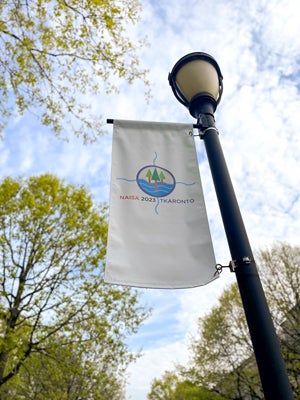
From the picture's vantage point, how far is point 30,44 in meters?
5.22

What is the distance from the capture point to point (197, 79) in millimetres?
2873

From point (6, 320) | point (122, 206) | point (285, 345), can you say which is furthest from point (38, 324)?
point (285, 345)

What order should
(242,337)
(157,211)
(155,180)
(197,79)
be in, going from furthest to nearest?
(242,337) → (197,79) → (155,180) → (157,211)

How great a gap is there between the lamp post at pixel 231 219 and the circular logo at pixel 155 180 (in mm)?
416

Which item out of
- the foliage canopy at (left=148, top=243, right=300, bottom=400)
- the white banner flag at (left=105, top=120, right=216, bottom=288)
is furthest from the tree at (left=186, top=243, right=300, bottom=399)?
the white banner flag at (left=105, top=120, right=216, bottom=288)

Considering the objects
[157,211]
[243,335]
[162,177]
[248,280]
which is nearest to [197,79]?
[162,177]

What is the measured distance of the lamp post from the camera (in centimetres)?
172

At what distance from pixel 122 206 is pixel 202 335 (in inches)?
762

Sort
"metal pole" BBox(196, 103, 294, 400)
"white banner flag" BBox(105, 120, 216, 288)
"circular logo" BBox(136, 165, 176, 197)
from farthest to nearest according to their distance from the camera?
1. "circular logo" BBox(136, 165, 176, 197)
2. "white banner flag" BBox(105, 120, 216, 288)
3. "metal pole" BBox(196, 103, 294, 400)

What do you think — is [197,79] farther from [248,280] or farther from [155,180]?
[248,280]

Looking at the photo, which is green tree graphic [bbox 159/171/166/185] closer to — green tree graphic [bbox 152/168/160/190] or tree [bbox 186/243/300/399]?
green tree graphic [bbox 152/168/160/190]

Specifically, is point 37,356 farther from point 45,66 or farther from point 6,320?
point 45,66

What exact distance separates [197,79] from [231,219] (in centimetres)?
145

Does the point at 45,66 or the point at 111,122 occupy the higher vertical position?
the point at 45,66
